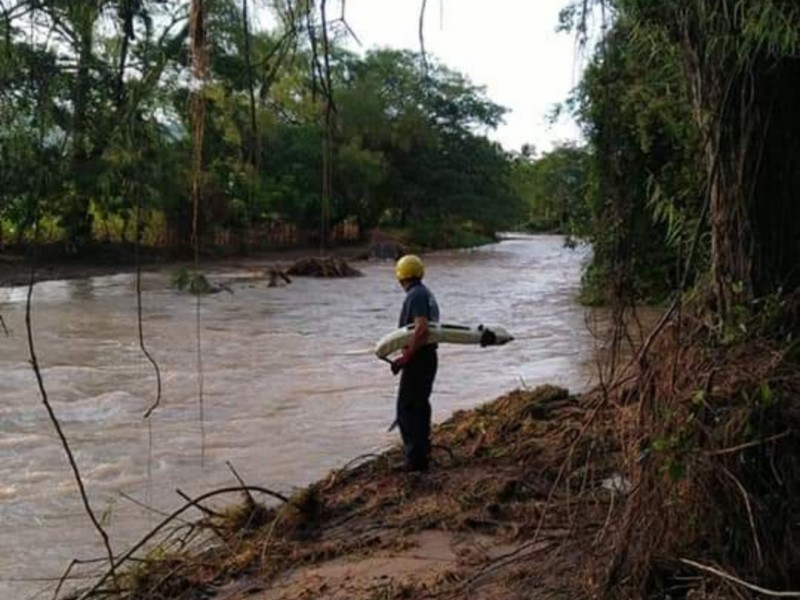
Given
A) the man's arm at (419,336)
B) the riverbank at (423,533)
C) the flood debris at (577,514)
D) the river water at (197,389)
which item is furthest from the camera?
the river water at (197,389)

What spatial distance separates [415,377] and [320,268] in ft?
78.9

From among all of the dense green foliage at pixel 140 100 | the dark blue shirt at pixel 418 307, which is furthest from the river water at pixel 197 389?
the dense green foliage at pixel 140 100

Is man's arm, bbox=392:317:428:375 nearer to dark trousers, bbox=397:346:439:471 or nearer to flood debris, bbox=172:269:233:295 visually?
dark trousers, bbox=397:346:439:471

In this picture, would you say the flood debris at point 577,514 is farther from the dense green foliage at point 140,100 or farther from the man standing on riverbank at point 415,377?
the dense green foliage at point 140,100

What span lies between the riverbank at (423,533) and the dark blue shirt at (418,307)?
40.6 inches

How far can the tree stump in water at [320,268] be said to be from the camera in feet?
99.4

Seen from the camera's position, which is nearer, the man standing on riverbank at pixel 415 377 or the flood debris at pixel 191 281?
the flood debris at pixel 191 281

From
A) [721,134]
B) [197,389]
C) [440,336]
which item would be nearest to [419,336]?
[440,336]

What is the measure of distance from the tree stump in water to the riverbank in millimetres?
23076

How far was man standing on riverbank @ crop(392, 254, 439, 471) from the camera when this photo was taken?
258 inches

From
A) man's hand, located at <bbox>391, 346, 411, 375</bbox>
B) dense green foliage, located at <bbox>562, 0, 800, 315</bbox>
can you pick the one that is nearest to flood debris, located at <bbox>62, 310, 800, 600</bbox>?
dense green foliage, located at <bbox>562, 0, 800, 315</bbox>

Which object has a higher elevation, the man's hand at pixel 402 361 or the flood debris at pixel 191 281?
the flood debris at pixel 191 281

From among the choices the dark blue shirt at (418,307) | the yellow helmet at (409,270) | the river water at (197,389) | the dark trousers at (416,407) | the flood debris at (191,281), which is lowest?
the river water at (197,389)

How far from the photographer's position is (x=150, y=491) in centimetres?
771
